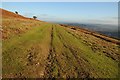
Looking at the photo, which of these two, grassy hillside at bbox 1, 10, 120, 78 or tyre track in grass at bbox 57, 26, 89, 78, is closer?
grassy hillside at bbox 1, 10, 120, 78

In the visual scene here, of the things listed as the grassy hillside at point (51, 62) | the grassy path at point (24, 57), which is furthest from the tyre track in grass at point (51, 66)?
the grassy path at point (24, 57)

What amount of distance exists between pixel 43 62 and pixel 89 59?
711 cm

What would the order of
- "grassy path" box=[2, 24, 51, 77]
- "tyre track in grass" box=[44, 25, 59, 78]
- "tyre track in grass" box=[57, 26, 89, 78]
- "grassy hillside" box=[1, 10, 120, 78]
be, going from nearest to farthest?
"tyre track in grass" box=[44, 25, 59, 78], "grassy path" box=[2, 24, 51, 77], "grassy hillside" box=[1, 10, 120, 78], "tyre track in grass" box=[57, 26, 89, 78]

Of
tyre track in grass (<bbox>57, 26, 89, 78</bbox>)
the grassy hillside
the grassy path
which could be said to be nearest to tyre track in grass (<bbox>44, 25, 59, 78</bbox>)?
the grassy hillside

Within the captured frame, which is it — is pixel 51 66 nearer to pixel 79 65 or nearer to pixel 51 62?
pixel 51 62

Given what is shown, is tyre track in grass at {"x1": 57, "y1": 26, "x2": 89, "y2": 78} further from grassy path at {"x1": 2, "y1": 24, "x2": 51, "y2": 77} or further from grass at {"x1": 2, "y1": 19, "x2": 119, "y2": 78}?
grassy path at {"x1": 2, "y1": 24, "x2": 51, "y2": 77}

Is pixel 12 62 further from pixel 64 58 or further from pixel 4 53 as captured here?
pixel 64 58

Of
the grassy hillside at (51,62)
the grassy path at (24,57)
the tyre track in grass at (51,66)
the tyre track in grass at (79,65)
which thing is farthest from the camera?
the tyre track in grass at (79,65)

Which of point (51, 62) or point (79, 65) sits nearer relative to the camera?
point (51, 62)

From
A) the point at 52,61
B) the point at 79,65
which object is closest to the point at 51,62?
the point at 52,61

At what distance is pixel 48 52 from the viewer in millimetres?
28984

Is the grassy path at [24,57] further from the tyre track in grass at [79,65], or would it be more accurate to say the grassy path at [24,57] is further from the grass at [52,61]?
the tyre track in grass at [79,65]

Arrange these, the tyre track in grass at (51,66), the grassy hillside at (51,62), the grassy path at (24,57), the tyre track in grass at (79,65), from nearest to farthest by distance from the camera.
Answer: the tyre track in grass at (51,66), the grassy path at (24,57), the grassy hillside at (51,62), the tyre track in grass at (79,65)

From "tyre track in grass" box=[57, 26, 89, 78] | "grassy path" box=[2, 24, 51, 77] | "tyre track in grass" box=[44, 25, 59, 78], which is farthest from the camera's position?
"tyre track in grass" box=[57, 26, 89, 78]
